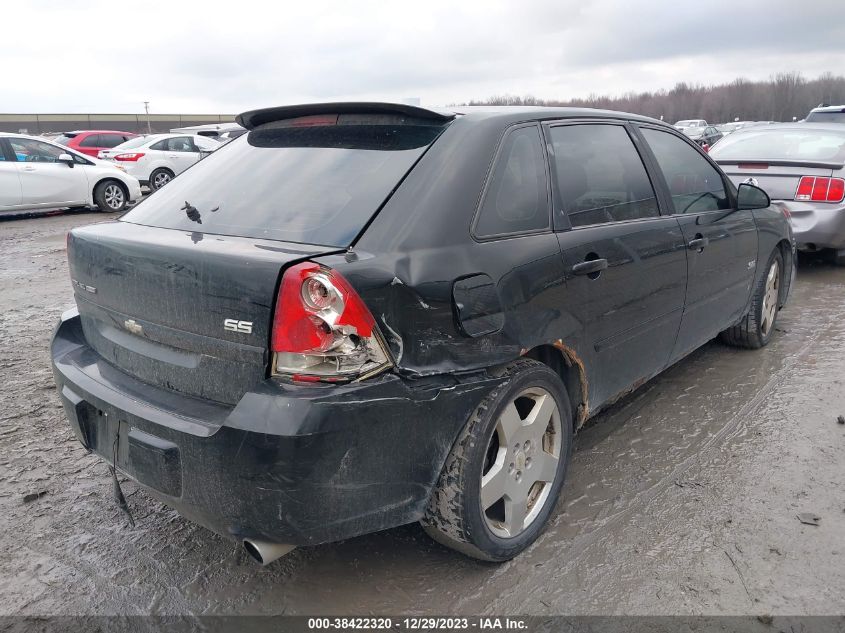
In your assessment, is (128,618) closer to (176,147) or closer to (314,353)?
(314,353)

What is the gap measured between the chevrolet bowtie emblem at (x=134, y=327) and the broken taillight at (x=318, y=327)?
0.66 m

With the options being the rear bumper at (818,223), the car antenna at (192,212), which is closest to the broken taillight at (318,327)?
the car antenna at (192,212)

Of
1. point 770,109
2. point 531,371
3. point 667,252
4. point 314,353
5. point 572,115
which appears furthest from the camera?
point 770,109

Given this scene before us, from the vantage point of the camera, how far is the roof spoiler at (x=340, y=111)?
2607 millimetres

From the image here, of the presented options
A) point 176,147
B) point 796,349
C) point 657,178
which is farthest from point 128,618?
point 176,147

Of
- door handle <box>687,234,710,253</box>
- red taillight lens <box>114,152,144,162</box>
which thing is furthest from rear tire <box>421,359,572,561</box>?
red taillight lens <box>114,152,144,162</box>

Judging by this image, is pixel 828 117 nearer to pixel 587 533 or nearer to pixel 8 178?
pixel 587 533

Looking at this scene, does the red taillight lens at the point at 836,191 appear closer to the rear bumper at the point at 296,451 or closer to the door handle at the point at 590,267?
the door handle at the point at 590,267

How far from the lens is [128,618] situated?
2338 millimetres

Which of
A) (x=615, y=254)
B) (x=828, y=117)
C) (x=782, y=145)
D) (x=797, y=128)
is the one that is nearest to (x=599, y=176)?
(x=615, y=254)

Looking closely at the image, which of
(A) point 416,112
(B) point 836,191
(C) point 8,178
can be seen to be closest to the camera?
(A) point 416,112

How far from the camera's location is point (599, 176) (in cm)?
318

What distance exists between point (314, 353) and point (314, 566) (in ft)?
3.33

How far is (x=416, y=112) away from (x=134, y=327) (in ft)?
4.28
